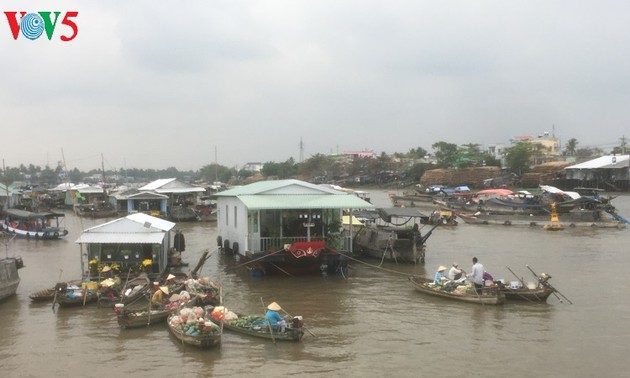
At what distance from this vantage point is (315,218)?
20000 millimetres

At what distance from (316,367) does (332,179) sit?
318 feet

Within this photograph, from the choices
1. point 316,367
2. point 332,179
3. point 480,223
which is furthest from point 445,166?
point 316,367

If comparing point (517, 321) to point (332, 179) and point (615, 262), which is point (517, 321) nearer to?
point (615, 262)

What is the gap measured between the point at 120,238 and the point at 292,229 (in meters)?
5.63

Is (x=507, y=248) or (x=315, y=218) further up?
(x=315, y=218)

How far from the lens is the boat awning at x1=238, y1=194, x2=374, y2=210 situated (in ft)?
59.7

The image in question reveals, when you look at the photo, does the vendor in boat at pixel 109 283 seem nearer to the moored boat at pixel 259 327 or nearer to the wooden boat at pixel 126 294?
the wooden boat at pixel 126 294

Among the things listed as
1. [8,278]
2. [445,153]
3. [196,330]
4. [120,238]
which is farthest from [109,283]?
[445,153]

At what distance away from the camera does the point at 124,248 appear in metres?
17.3

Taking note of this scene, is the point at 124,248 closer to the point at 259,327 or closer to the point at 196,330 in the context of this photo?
the point at 196,330

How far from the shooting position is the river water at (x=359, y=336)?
10578 millimetres

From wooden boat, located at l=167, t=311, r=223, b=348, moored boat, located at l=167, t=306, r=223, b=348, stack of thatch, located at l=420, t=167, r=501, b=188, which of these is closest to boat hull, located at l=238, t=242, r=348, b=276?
moored boat, located at l=167, t=306, r=223, b=348

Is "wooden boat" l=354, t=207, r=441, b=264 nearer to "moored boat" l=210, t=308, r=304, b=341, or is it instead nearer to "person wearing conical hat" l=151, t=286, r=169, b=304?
"person wearing conical hat" l=151, t=286, r=169, b=304

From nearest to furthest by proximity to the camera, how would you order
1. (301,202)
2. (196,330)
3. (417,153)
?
(196,330) → (301,202) → (417,153)
